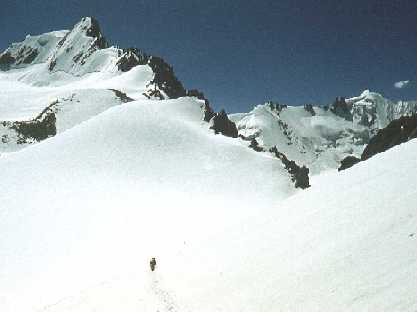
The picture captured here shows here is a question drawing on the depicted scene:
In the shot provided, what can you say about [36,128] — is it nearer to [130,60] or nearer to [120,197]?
[120,197]

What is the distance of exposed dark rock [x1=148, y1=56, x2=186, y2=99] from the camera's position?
129500mm

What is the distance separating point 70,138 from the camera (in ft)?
243

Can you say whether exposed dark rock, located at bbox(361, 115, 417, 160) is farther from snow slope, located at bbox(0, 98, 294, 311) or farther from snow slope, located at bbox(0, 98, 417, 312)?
snow slope, located at bbox(0, 98, 417, 312)

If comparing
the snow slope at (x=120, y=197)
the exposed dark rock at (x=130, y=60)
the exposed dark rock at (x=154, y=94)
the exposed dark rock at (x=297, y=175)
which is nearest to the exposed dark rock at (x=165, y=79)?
the exposed dark rock at (x=130, y=60)

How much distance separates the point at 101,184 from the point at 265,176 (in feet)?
103

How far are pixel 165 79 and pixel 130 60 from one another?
15268 millimetres

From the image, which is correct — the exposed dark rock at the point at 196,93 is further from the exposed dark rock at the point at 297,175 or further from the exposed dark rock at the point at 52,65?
the exposed dark rock at the point at 52,65

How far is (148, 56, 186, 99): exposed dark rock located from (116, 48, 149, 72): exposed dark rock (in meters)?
3.14

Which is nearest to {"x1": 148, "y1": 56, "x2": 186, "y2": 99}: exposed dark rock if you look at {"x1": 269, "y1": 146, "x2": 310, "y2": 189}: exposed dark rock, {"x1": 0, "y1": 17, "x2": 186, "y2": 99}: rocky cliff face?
{"x1": 0, "y1": 17, "x2": 186, "y2": 99}: rocky cliff face

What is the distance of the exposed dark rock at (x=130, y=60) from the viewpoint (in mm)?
146500

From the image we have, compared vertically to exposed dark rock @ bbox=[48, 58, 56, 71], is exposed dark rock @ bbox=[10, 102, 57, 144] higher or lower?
lower

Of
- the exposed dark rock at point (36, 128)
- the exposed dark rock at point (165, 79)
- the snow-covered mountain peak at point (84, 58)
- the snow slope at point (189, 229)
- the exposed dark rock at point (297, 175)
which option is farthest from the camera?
the snow-covered mountain peak at point (84, 58)

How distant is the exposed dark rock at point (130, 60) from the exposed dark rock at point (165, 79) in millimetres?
3139

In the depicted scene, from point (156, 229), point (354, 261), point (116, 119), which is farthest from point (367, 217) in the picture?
point (116, 119)
